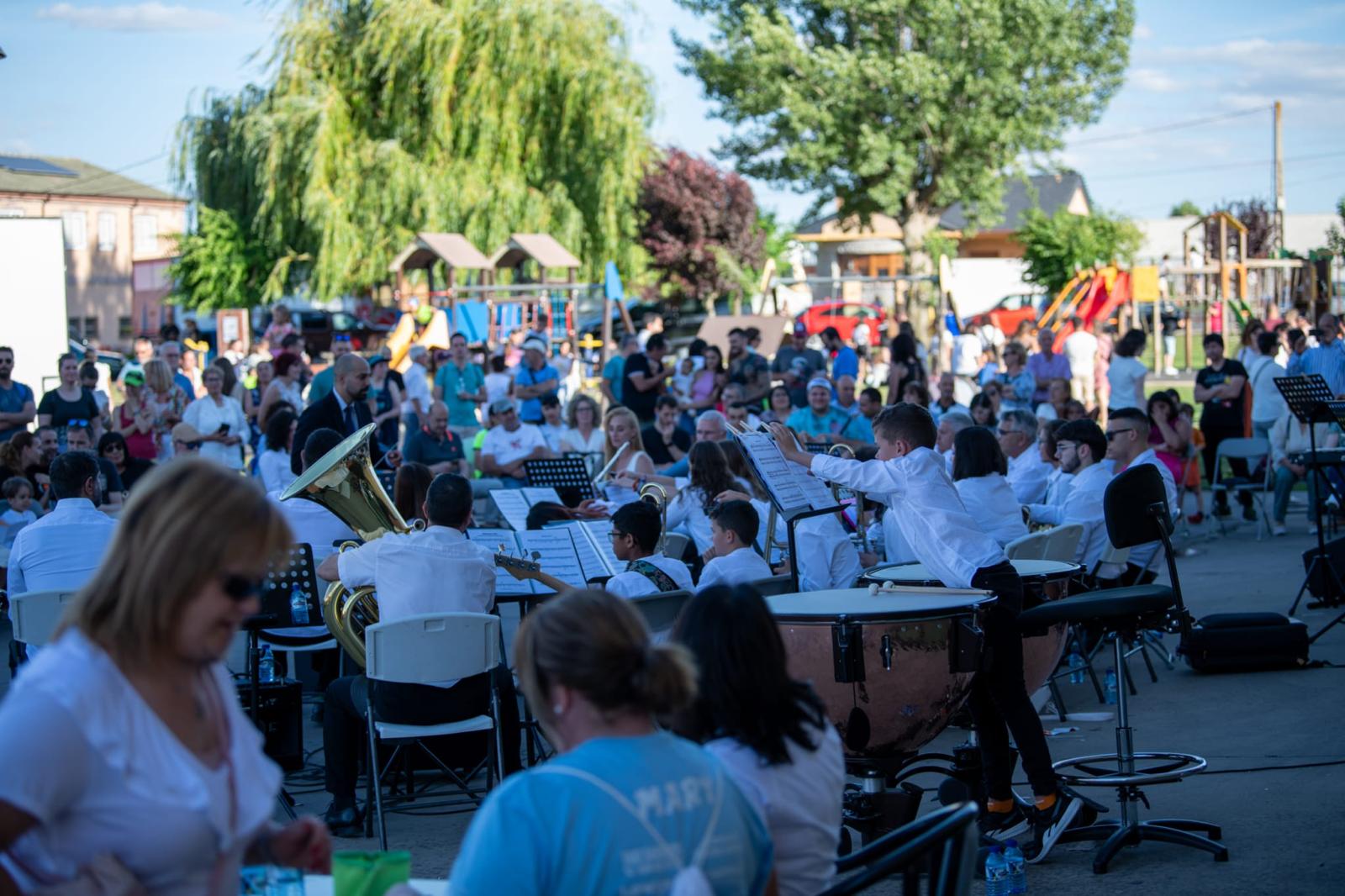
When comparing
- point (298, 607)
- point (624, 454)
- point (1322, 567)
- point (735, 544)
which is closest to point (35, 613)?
point (298, 607)

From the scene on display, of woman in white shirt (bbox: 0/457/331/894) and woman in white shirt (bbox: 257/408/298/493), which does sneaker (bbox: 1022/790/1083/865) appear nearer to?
woman in white shirt (bbox: 0/457/331/894)

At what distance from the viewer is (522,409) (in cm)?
1505

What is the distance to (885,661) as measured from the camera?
15.9ft

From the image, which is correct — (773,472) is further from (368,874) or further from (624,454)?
(624,454)

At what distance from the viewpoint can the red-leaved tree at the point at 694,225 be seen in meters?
46.0

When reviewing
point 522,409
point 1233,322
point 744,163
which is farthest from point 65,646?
point 1233,322

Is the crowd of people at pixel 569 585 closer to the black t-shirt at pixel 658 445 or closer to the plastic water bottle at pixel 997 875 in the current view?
the black t-shirt at pixel 658 445

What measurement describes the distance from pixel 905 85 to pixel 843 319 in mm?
6281

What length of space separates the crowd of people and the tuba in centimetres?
20

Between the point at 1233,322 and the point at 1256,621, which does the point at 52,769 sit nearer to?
the point at 1256,621

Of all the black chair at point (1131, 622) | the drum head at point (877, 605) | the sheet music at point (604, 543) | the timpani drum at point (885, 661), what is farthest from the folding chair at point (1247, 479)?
the timpani drum at point (885, 661)

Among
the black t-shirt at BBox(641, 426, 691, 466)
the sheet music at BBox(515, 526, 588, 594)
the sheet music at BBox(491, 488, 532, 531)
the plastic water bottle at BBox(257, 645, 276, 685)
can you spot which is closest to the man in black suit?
the sheet music at BBox(491, 488, 532, 531)

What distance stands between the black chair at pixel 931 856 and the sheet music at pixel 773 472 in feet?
8.59

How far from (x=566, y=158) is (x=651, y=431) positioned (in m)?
20.6
